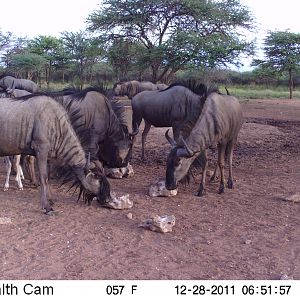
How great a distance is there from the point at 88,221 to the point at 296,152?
263 inches

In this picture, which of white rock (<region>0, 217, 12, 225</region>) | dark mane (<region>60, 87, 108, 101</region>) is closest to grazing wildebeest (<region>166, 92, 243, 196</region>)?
dark mane (<region>60, 87, 108, 101</region>)

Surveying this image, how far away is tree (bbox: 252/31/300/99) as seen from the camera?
34.9 metres

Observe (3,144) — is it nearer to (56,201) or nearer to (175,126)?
(56,201)

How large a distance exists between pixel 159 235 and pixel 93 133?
3.21 m

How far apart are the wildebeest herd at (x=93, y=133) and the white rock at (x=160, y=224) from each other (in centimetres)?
113

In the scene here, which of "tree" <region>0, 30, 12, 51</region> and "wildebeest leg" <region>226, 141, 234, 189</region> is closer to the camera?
"wildebeest leg" <region>226, 141, 234, 189</region>

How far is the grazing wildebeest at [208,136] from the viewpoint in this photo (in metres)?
6.85

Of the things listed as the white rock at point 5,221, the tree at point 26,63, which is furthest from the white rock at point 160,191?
the tree at point 26,63

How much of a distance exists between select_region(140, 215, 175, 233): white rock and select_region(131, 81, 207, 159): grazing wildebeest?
3.07 m

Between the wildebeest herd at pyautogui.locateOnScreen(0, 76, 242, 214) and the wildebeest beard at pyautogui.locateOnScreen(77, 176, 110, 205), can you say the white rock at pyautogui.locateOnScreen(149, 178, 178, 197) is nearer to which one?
the wildebeest herd at pyautogui.locateOnScreen(0, 76, 242, 214)

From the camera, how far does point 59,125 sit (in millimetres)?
6316

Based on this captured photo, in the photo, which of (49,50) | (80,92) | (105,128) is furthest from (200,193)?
(49,50)

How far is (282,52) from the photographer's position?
35781mm
